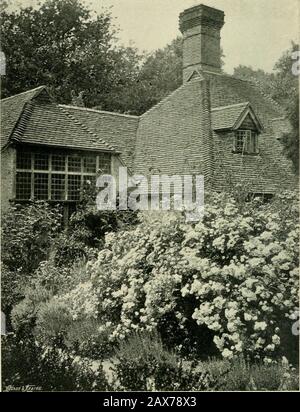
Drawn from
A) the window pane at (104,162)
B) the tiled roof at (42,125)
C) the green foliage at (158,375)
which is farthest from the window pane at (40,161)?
the green foliage at (158,375)

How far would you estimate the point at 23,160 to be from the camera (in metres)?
15.7

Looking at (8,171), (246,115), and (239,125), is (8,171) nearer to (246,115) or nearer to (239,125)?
(239,125)

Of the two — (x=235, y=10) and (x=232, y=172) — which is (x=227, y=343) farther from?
(x=232, y=172)

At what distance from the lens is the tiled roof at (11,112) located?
15.2m

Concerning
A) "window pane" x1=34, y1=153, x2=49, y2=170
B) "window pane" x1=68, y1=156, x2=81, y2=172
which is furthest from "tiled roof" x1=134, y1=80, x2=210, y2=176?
"window pane" x1=34, y1=153, x2=49, y2=170

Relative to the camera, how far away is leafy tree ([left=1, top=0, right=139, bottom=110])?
85.4 ft

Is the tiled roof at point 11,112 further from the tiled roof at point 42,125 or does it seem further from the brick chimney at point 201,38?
the brick chimney at point 201,38

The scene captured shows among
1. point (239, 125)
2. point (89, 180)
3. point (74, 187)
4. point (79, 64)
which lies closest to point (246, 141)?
point (239, 125)

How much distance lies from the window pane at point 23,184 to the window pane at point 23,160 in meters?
0.23

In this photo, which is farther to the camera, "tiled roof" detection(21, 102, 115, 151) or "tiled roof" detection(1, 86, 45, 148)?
"tiled roof" detection(21, 102, 115, 151)

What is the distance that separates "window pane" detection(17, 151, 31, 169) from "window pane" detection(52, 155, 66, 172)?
909 mm

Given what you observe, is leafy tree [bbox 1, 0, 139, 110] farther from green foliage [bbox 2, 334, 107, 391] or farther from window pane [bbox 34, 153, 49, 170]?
green foliage [bbox 2, 334, 107, 391]

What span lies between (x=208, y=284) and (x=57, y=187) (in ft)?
35.0

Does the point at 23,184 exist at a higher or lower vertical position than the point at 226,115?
lower
